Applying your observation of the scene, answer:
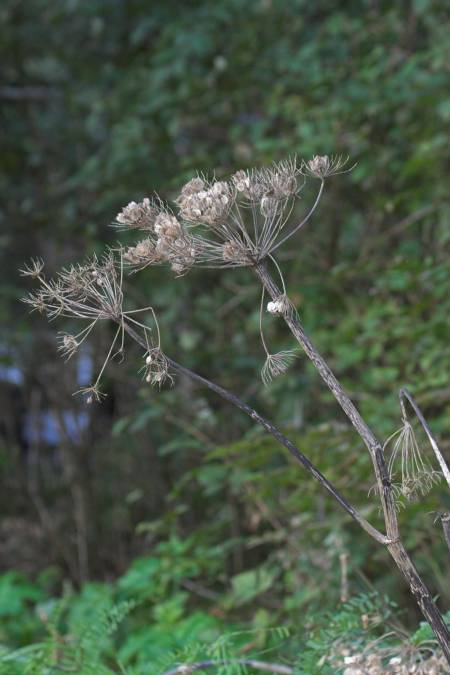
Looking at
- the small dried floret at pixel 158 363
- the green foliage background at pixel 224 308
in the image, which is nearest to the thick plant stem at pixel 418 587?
the small dried floret at pixel 158 363

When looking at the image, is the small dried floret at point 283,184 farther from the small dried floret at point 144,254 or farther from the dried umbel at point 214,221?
the small dried floret at point 144,254

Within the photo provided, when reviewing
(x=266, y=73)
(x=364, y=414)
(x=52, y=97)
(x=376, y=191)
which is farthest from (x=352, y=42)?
(x=52, y=97)

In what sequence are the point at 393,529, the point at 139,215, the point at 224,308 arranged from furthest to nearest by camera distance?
the point at 224,308 < the point at 139,215 < the point at 393,529

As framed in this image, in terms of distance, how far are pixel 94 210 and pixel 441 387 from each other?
8.19ft

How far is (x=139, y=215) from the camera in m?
1.48

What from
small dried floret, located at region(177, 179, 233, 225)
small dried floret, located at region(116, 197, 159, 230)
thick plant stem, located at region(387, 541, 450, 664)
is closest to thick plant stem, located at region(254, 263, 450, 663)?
thick plant stem, located at region(387, 541, 450, 664)

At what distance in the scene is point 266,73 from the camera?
14.9 feet

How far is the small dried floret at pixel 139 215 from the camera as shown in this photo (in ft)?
4.81

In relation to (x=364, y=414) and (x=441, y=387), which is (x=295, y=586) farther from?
(x=441, y=387)

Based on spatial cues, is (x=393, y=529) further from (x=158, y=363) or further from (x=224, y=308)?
(x=224, y=308)

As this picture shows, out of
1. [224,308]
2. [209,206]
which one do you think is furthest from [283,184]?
[224,308]

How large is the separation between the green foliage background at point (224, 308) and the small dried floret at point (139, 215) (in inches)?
56.4

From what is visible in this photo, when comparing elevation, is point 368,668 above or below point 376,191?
below

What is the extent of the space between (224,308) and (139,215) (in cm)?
282
